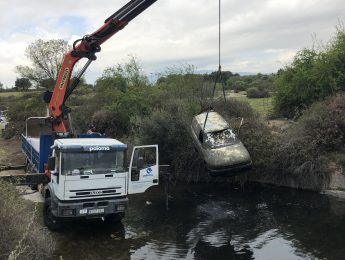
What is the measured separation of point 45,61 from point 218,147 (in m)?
27.5

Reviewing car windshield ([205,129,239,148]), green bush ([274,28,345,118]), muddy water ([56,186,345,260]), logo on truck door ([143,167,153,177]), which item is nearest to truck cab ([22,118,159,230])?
logo on truck door ([143,167,153,177])

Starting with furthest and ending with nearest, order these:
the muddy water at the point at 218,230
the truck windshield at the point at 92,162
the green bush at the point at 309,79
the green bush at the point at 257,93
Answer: the green bush at the point at 257,93 < the green bush at the point at 309,79 < the truck windshield at the point at 92,162 < the muddy water at the point at 218,230

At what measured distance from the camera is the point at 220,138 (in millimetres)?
16500

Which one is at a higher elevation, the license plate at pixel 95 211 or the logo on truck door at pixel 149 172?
the logo on truck door at pixel 149 172

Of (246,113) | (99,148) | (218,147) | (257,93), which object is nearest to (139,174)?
(99,148)

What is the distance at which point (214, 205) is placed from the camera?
1762 cm

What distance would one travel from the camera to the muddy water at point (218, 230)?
12078 millimetres

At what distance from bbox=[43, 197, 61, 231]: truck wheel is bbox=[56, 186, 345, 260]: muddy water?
1.37 ft

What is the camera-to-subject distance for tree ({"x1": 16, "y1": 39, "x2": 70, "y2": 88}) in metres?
38.9

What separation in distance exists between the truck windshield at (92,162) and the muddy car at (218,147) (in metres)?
3.97

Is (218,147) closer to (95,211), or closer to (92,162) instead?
(92,162)

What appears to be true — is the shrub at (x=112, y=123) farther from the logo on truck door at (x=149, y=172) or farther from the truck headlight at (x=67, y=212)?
the truck headlight at (x=67, y=212)

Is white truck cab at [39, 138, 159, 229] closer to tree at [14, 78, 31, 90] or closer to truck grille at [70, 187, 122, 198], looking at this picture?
truck grille at [70, 187, 122, 198]

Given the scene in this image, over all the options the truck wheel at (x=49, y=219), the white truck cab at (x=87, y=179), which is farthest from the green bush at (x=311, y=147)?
the truck wheel at (x=49, y=219)
